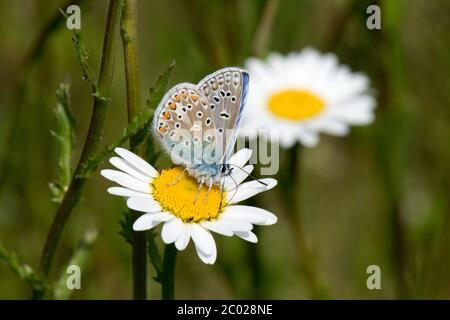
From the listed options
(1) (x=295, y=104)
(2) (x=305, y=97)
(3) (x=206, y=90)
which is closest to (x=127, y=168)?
(3) (x=206, y=90)

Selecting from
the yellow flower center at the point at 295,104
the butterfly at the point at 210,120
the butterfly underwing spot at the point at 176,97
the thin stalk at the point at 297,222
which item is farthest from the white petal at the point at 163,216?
the yellow flower center at the point at 295,104

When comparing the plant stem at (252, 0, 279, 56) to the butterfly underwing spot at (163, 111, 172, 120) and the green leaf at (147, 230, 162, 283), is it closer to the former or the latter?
the butterfly underwing spot at (163, 111, 172, 120)

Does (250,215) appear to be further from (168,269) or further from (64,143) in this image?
(64,143)

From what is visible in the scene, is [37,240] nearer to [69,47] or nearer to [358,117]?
[69,47]

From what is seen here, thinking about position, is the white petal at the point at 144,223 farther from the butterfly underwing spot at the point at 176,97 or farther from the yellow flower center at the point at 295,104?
the yellow flower center at the point at 295,104

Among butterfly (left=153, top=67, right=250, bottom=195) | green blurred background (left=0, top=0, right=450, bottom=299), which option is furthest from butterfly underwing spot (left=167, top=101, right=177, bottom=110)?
green blurred background (left=0, top=0, right=450, bottom=299)

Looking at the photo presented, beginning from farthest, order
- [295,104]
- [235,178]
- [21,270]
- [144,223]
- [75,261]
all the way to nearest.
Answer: [295,104] < [75,261] < [235,178] < [21,270] < [144,223]
